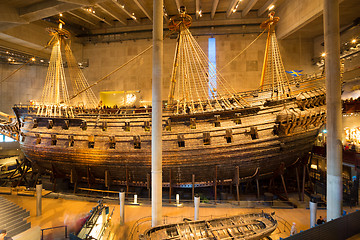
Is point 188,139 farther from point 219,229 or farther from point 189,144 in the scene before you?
point 219,229

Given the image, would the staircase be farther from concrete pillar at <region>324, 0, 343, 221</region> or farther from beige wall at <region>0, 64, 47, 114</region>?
beige wall at <region>0, 64, 47, 114</region>

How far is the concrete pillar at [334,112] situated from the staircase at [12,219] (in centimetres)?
961

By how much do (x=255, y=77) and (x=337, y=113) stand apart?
464 inches

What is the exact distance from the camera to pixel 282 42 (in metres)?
16.2

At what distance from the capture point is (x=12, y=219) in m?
5.93

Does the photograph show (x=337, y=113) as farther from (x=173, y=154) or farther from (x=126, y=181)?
(x=126, y=181)

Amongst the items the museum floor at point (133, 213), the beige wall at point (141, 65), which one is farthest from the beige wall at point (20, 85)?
the museum floor at point (133, 213)

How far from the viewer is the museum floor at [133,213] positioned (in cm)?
617

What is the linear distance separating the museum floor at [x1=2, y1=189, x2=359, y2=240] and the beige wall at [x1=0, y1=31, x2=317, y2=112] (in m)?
11.2

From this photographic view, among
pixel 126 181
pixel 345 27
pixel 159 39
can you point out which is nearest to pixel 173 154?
pixel 126 181

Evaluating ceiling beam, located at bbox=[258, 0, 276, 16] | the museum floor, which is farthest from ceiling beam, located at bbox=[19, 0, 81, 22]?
ceiling beam, located at bbox=[258, 0, 276, 16]

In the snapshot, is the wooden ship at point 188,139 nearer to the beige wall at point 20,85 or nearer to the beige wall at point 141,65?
the beige wall at point 141,65

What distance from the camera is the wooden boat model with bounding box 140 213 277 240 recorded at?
4.93 m

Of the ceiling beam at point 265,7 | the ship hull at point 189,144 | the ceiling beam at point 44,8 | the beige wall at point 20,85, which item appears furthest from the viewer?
the beige wall at point 20,85
